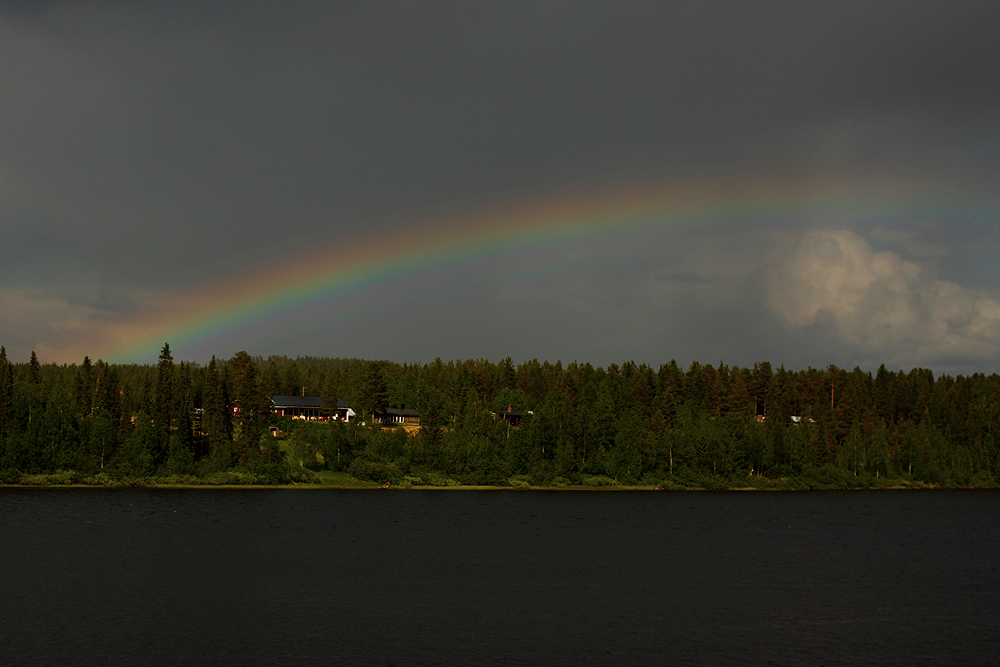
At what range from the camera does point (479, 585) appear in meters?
77.8

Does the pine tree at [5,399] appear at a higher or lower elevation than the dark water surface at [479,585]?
higher

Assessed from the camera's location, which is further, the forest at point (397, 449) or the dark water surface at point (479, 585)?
the forest at point (397, 449)

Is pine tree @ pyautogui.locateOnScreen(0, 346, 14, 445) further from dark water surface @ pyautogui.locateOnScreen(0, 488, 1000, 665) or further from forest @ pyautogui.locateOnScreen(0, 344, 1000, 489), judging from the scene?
dark water surface @ pyautogui.locateOnScreen(0, 488, 1000, 665)

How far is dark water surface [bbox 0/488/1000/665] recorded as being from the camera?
2290 inches

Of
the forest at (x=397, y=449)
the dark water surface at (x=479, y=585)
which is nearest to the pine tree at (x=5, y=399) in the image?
the forest at (x=397, y=449)

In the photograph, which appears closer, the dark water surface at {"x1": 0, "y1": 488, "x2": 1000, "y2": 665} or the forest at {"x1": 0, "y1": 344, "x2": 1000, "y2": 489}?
the dark water surface at {"x1": 0, "y1": 488, "x2": 1000, "y2": 665}

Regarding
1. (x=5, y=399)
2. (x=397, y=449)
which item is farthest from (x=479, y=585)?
(x=5, y=399)

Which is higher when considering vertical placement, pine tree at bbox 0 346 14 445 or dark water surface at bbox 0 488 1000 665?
pine tree at bbox 0 346 14 445

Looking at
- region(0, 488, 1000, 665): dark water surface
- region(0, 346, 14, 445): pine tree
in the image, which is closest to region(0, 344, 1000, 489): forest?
region(0, 346, 14, 445): pine tree

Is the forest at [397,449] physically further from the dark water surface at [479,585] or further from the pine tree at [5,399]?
the dark water surface at [479,585]

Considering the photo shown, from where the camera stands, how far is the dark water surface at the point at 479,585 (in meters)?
58.2

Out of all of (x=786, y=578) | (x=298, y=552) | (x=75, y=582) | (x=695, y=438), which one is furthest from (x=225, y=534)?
(x=695, y=438)

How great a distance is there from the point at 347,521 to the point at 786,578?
6317cm

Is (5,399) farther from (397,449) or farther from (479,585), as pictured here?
(479,585)
